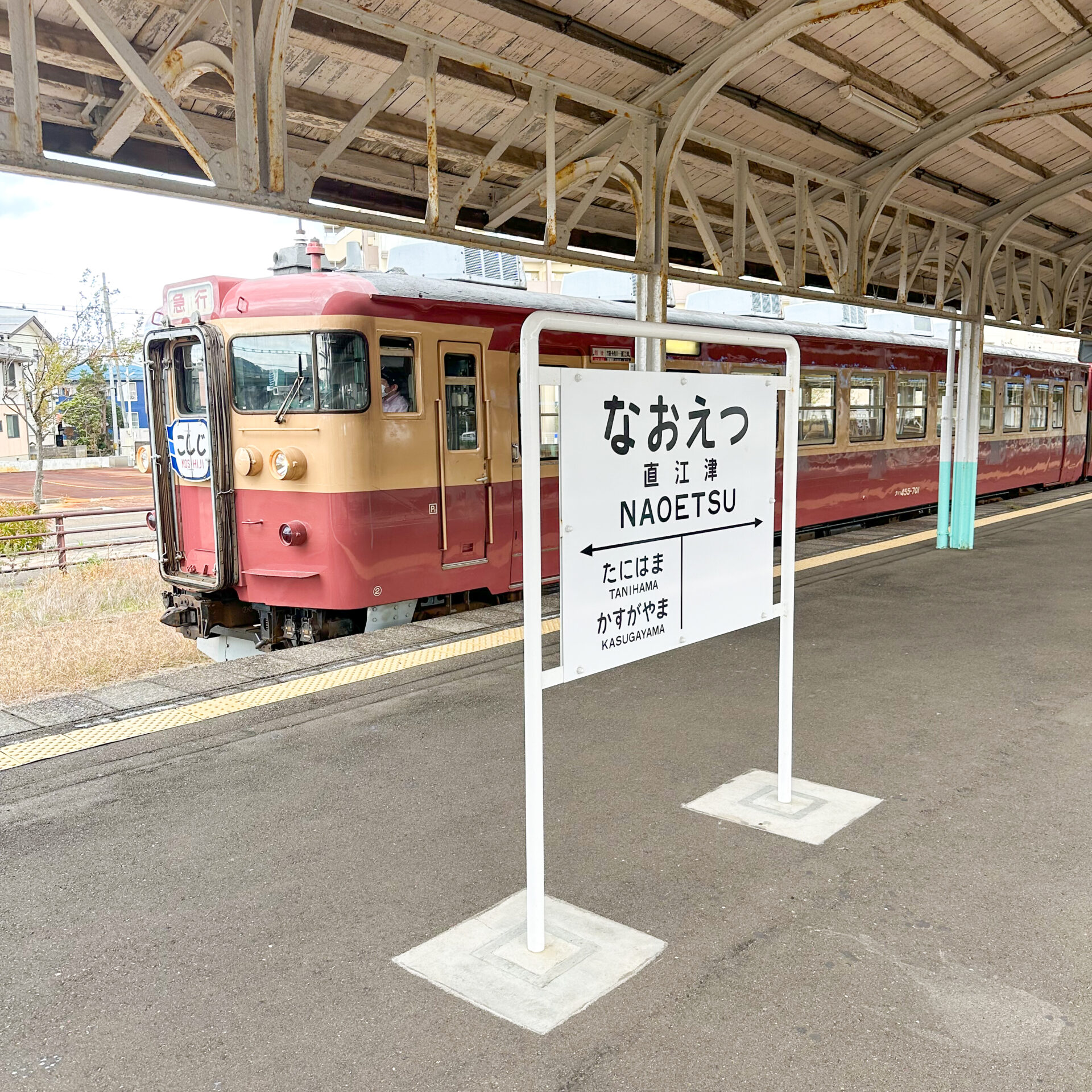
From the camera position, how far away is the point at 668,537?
3188 millimetres

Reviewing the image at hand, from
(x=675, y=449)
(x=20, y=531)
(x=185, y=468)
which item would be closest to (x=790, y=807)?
(x=675, y=449)

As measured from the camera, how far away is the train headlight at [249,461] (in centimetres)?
653

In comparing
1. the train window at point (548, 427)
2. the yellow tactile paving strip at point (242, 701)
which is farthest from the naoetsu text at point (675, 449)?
the train window at point (548, 427)

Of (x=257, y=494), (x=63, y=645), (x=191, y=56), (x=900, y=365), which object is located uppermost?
(x=191, y=56)

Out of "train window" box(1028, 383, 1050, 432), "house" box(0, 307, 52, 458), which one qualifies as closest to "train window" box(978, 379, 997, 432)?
"train window" box(1028, 383, 1050, 432)

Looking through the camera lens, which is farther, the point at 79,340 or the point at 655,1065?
the point at 79,340

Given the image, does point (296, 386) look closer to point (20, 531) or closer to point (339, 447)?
point (339, 447)

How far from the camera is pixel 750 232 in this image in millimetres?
9844

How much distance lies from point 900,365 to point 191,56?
971 cm

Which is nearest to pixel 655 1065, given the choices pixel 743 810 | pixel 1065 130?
pixel 743 810

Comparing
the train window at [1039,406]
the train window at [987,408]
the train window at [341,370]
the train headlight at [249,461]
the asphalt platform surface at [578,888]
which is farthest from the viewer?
the train window at [1039,406]

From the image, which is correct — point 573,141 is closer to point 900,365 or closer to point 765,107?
point 765,107

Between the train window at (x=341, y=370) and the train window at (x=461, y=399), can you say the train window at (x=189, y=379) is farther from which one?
the train window at (x=461, y=399)

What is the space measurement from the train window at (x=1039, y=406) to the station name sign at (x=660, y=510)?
14.1 meters
